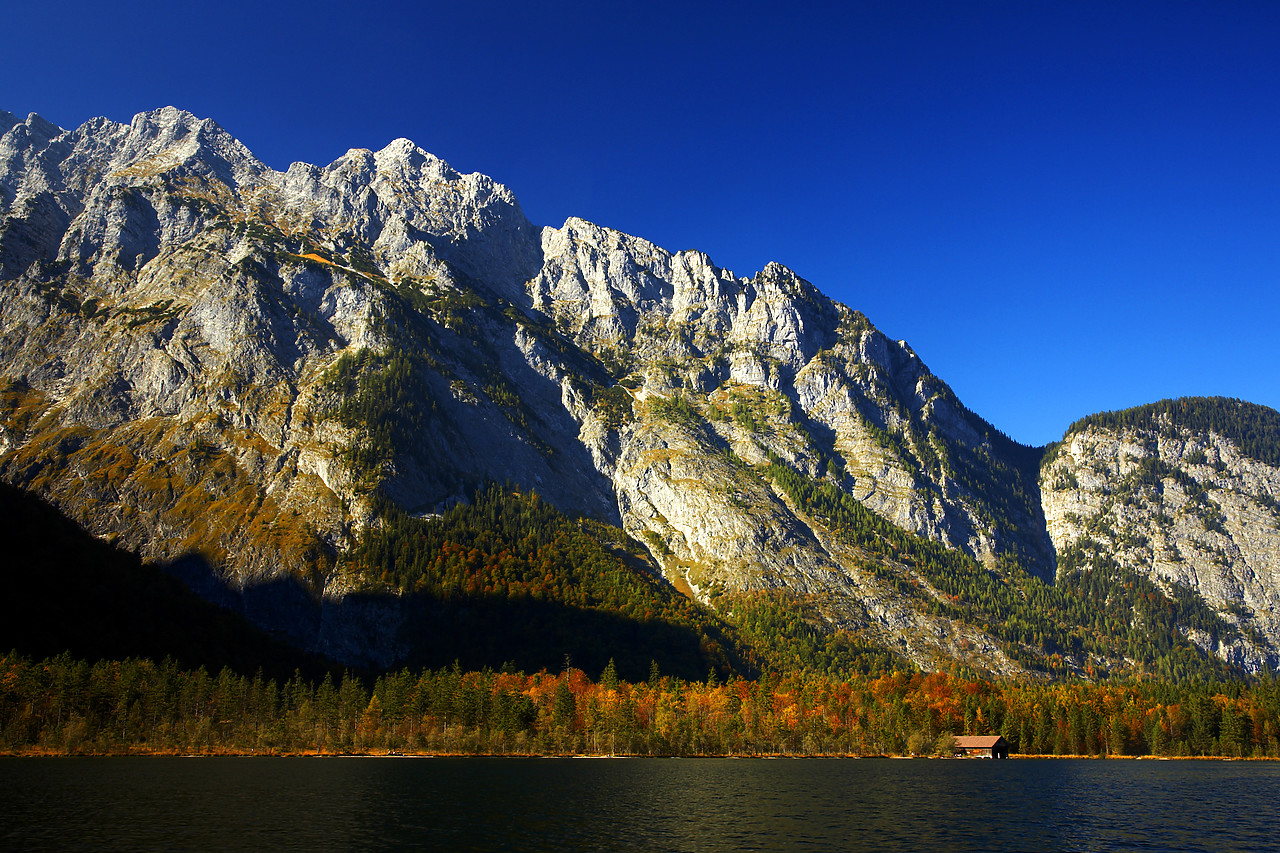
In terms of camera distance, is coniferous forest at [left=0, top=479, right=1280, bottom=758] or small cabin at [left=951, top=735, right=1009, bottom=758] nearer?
coniferous forest at [left=0, top=479, right=1280, bottom=758]

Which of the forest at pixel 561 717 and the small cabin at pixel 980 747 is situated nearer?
the forest at pixel 561 717

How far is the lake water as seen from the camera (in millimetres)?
57000

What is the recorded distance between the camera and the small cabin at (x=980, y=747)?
163 meters

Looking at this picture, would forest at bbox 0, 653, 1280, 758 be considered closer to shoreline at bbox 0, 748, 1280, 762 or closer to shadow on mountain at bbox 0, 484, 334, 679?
shoreline at bbox 0, 748, 1280, 762

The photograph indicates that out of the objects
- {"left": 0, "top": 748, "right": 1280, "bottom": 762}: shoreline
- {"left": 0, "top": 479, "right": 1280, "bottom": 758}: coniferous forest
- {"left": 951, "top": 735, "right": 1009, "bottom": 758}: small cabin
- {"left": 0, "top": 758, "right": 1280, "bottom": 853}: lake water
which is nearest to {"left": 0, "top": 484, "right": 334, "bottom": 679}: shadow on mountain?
{"left": 0, "top": 479, "right": 1280, "bottom": 758}: coniferous forest

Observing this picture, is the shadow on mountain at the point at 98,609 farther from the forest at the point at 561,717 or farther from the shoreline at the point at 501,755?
the shoreline at the point at 501,755

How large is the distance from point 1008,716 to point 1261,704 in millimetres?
56208

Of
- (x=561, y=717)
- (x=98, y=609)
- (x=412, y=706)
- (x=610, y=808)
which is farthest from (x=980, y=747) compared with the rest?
(x=98, y=609)

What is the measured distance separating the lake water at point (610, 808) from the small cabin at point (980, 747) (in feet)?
141

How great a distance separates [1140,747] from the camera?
6870 inches

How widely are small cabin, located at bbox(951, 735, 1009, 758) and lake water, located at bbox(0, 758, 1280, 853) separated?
4312cm

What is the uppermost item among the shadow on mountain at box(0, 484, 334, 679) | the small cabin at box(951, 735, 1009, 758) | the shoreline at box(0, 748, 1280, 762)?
the shadow on mountain at box(0, 484, 334, 679)

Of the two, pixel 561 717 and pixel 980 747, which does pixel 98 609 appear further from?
pixel 980 747

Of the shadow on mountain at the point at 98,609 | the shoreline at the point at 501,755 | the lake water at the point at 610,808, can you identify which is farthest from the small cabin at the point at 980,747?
the shadow on mountain at the point at 98,609
